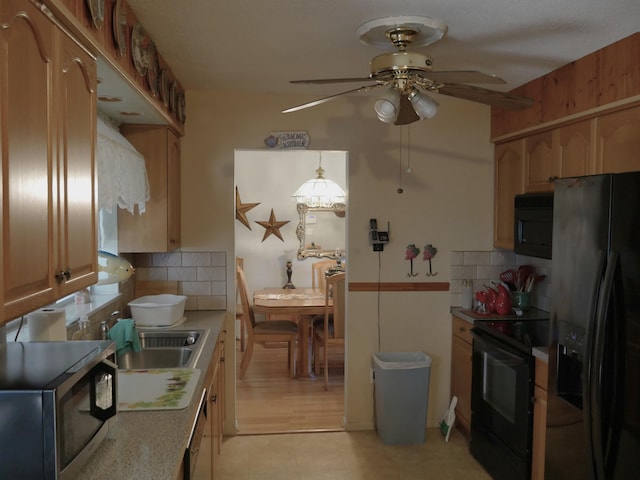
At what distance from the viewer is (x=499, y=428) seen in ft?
9.46

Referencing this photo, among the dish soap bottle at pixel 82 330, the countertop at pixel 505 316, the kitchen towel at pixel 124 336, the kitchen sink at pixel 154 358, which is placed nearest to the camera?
the dish soap bottle at pixel 82 330

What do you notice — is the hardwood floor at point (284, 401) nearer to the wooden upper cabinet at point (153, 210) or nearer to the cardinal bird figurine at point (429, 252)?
the cardinal bird figurine at point (429, 252)

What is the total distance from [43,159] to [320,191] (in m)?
4.12

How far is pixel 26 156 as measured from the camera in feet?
3.83

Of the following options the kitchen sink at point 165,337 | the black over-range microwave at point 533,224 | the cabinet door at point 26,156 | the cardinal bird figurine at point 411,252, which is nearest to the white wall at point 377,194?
the cardinal bird figurine at point 411,252

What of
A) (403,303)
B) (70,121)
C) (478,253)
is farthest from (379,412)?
(70,121)

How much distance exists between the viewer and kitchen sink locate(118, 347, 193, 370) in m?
2.57

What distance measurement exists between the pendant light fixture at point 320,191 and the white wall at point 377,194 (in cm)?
182

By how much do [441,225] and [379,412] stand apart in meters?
1.29

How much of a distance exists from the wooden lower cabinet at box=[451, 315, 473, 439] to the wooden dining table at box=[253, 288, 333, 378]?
131cm

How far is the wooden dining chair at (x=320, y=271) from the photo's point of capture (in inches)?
217

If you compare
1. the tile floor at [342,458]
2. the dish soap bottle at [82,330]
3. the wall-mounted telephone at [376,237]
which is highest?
the wall-mounted telephone at [376,237]

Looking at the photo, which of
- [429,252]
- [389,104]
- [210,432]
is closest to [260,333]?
[429,252]

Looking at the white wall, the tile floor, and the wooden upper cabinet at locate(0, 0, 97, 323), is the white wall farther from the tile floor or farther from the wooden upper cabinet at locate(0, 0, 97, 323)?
the wooden upper cabinet at locate(0, 0, 97, 323)
